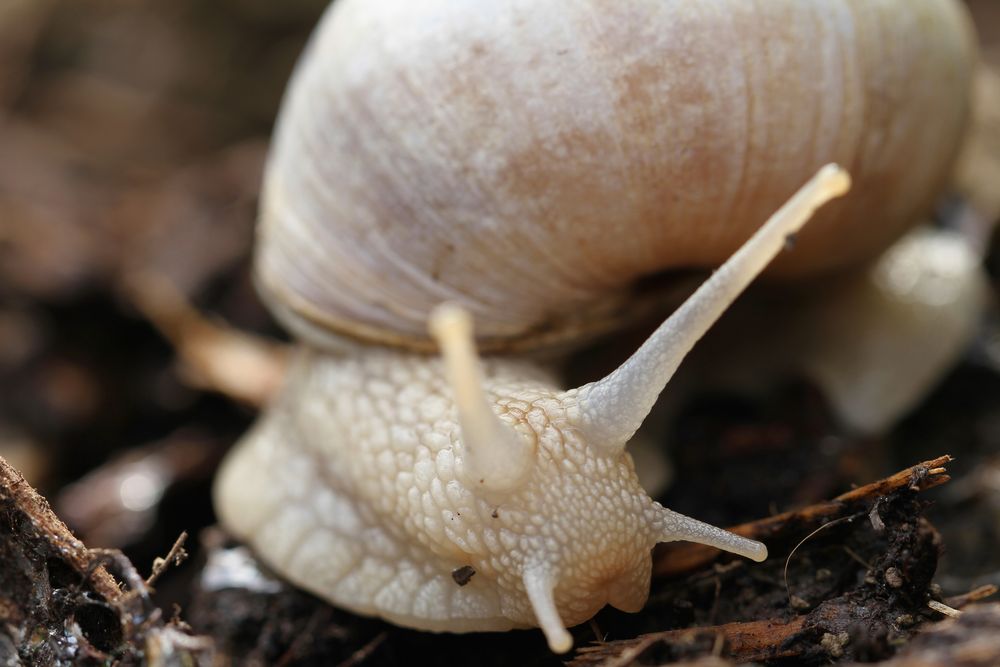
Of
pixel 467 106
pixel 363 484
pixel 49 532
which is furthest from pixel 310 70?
pixel 49 532

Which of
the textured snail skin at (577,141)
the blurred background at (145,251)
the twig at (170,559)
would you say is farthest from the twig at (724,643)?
the textured snail skin at (577,141)

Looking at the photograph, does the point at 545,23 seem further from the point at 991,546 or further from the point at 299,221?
the point at 991,546

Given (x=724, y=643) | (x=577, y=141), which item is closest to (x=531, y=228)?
(x=577, y=141)

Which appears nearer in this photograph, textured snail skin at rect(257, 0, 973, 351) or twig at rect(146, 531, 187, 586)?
twig at rect(146, 531, 187, 586)

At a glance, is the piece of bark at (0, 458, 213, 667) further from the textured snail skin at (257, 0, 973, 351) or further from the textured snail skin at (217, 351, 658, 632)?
the textured snail skin at (257, 0, 973, 351)

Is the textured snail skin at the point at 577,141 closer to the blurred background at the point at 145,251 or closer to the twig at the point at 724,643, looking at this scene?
the blurred background at the point at 145,251

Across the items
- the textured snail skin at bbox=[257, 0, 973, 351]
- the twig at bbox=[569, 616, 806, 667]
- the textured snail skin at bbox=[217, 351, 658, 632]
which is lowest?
the twig at bbox=[569, 616, 806, 667]

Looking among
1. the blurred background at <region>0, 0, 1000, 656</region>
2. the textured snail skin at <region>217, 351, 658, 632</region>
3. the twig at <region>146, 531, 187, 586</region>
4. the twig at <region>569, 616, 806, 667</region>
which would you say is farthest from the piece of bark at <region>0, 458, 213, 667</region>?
the blurred background at <region>0, 0, 1000, 656</region>

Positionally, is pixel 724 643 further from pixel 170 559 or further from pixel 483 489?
pixel 170 559
